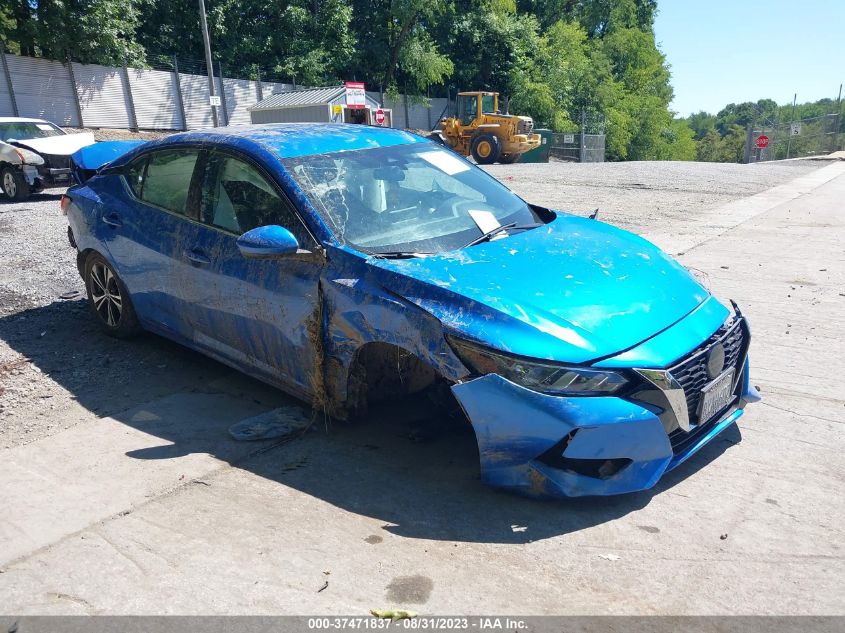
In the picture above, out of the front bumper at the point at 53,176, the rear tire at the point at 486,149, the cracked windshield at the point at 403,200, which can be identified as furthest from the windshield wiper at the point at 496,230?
the rear tire at the point at 486,149

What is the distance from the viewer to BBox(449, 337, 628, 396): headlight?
115 inches

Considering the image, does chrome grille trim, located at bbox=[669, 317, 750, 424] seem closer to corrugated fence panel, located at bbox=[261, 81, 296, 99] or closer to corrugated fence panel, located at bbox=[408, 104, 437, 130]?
corrugated fence panel, located at bbox=[261, 81, 296, 99]

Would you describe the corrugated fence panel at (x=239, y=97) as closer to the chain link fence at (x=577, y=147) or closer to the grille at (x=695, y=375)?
the chain link fence at (x=577, y=147)

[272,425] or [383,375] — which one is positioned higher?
[383,375]

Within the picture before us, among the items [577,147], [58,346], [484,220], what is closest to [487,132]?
[577,147]

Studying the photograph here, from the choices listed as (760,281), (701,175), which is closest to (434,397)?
(760,281)

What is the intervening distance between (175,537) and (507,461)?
150cm

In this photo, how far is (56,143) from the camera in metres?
13.8

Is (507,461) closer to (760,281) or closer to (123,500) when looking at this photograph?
(123,500)

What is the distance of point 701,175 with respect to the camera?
19812mm

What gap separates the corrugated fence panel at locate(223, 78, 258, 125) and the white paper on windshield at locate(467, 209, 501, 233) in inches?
1404

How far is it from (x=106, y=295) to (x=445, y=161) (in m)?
2.87

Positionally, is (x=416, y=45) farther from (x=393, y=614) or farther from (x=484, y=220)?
(x=393, y=614)

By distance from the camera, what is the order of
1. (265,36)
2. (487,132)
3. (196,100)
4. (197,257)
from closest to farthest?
1. (197,257)
2. (487,132)
3. (196,100)
4. (265,36)
